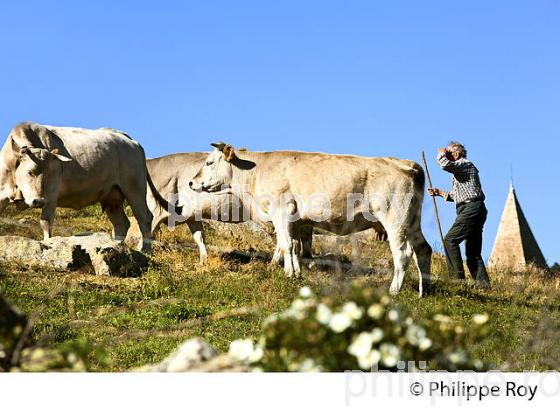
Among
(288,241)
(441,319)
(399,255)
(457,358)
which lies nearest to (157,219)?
(288,241)

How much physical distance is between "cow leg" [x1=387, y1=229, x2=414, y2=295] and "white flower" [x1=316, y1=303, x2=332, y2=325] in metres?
10.1

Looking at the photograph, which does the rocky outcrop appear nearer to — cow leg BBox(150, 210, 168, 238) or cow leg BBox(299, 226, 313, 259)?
cow leg BBox(299, 226, 313, 259)

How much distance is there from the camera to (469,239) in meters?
17.5

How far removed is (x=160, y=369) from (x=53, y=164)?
40.8ft

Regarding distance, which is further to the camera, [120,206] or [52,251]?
[120,206]

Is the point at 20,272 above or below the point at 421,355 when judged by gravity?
below

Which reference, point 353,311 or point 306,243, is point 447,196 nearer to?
point 306,243

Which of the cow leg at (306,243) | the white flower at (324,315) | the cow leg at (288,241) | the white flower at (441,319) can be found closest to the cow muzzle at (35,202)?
the cow leg at (288,241)

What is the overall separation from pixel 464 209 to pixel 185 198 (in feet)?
18.5

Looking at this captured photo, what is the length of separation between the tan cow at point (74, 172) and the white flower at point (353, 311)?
1264 cm

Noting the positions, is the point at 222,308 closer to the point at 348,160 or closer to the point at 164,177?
the point at 348,160

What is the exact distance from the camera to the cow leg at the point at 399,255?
15.9 m

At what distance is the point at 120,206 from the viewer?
67.1 feet
